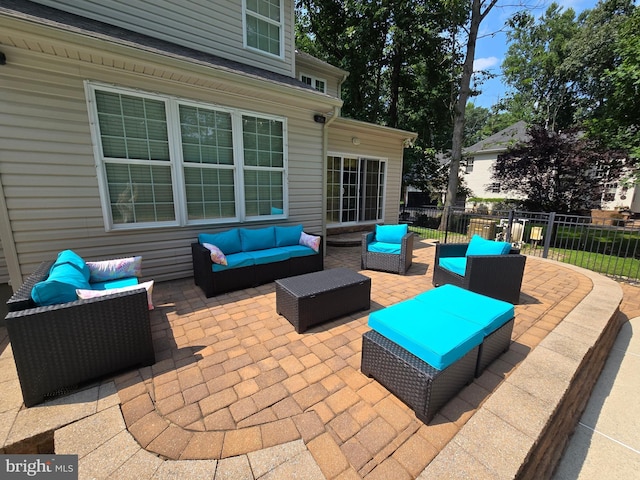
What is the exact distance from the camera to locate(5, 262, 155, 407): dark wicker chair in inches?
72.6

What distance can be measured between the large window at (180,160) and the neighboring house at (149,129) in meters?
0.02

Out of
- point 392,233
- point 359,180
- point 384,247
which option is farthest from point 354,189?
point 384,247

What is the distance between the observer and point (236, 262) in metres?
3.94

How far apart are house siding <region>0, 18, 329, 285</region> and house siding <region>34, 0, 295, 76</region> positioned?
55.9 inches

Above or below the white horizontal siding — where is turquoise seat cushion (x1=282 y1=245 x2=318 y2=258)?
below

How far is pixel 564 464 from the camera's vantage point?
1882 millimetres

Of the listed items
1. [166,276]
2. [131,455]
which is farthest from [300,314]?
[166,276]

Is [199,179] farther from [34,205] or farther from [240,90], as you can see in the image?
[34,205]

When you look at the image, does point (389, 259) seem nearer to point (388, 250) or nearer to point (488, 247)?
point (388, 250)

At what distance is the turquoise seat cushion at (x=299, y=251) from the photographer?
4.49 m

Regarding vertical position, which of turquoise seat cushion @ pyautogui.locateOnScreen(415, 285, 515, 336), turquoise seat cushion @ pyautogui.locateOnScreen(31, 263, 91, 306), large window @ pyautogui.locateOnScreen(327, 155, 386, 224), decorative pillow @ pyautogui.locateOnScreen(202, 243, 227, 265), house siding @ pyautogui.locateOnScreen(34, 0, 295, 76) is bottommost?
turquoise seat cushion @ pyautogui.locateOnScreen(415, 285, 515, 336)

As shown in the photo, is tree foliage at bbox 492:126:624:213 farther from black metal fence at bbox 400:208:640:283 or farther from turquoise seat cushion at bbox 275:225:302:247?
turquoise seat cushion at bbox 275:225:302:247

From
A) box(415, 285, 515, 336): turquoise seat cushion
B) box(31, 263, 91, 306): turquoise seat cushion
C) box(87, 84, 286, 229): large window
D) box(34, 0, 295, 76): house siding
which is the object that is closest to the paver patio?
box(415, 285, 515, 336): turquoise seat cushion

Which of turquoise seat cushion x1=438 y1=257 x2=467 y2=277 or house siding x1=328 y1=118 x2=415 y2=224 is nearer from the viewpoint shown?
turquoise seat cushion x1=438 y1=257 x2=467 y2=277
